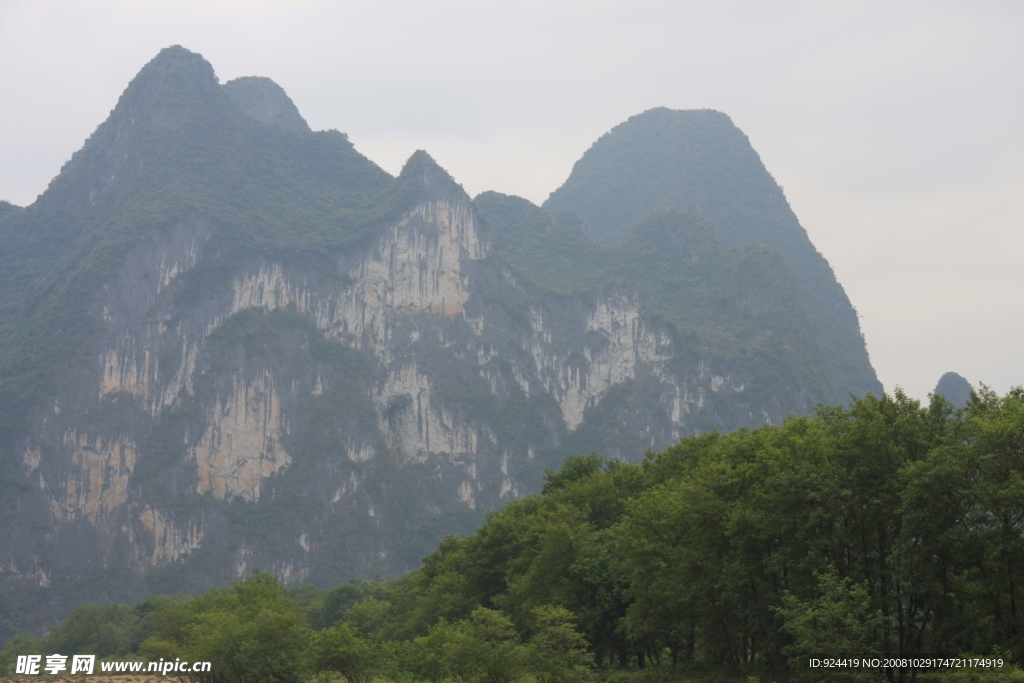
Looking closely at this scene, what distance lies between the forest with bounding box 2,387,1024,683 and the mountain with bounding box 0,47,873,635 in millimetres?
87419

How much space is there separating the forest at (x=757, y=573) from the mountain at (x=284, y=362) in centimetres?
8742

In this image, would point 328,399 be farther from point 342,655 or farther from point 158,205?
point 342,655

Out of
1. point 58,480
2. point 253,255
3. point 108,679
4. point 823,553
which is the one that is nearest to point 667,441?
point 253,255

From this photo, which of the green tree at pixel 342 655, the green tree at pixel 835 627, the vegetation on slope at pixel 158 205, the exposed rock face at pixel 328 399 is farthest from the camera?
the vegetation on slope at pixel 158 205

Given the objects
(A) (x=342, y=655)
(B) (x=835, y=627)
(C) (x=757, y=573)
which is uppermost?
(C) (x=757, y=573)

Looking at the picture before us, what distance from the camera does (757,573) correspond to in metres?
28.1

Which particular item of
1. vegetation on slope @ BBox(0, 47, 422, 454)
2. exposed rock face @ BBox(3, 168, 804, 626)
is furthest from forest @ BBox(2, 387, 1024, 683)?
vegetation on slope @ BBox(0, 47, 422, 454)

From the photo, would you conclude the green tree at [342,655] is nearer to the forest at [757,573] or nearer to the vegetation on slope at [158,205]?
the forest at [757,573]

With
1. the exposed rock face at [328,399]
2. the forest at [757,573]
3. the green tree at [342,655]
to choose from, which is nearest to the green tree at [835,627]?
the forest at [757,573]

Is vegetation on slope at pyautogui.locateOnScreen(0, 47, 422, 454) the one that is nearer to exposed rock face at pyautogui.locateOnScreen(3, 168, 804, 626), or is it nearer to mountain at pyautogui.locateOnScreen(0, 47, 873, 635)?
mountain at pyautogui.locateOnScreen(0, 47, 873, 635)

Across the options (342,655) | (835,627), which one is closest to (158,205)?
(342,655)

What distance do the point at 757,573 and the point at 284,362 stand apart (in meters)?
124

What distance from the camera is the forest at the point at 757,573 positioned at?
2359cm

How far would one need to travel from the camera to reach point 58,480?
413 ft
